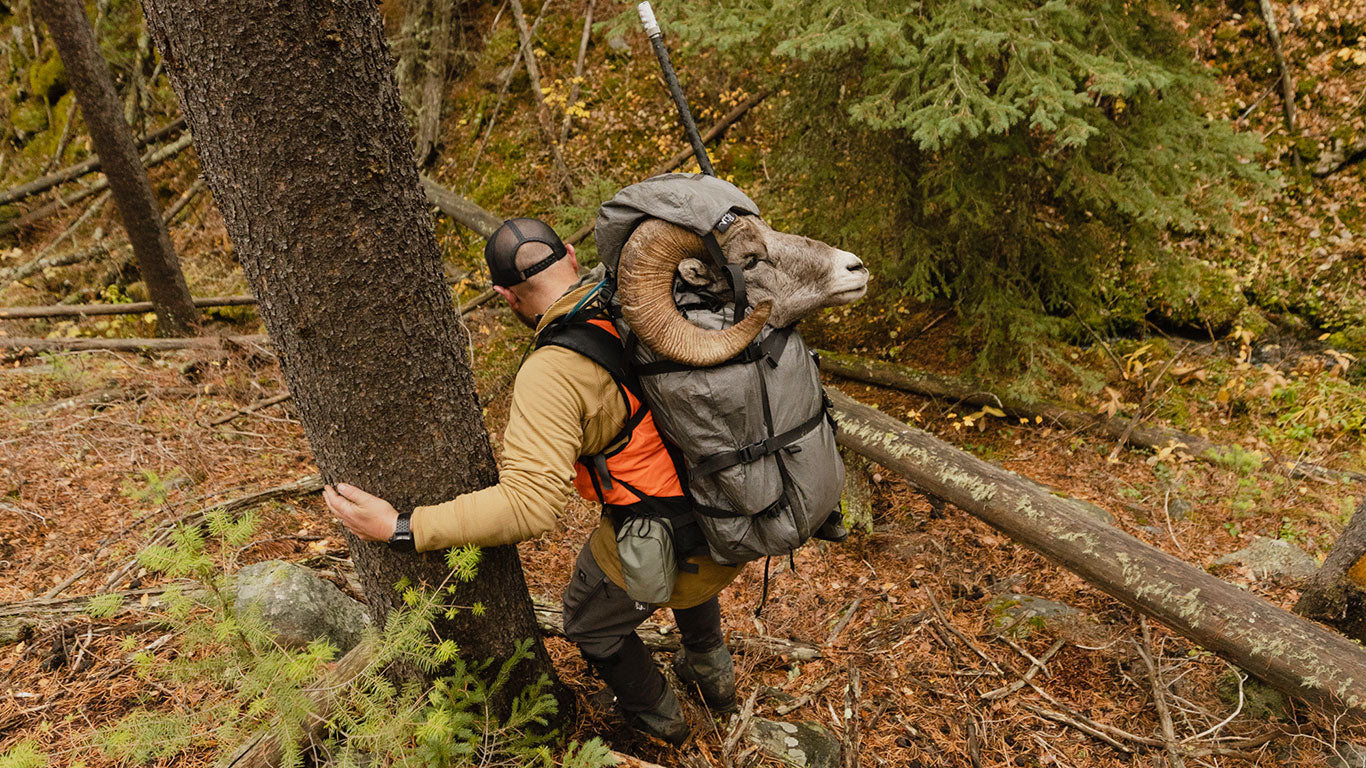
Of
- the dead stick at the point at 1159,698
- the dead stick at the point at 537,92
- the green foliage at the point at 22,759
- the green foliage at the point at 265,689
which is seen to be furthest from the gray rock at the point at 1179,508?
the dead stick at the point at 537,92

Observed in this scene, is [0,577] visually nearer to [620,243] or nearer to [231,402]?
[231,402]

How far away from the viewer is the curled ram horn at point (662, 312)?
7.91ft

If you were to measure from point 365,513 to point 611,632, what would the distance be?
1.28 metres

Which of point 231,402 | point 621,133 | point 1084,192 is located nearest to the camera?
point 1084,192

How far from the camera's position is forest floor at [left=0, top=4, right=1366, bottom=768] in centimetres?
360

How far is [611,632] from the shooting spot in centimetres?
314

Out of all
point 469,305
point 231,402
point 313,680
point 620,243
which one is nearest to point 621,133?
point 469,305

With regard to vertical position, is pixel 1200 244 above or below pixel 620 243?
below

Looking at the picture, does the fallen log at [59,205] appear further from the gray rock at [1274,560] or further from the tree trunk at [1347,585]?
the tree trunk at [1347,585]

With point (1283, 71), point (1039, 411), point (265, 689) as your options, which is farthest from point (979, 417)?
point (265, 689)

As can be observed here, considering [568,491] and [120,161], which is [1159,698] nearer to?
[568,491]

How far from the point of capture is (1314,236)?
25.2ft

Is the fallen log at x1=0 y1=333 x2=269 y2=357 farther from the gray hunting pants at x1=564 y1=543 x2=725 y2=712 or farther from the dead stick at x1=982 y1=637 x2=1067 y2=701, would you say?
the dead stick at x1=982 y1=637 x2=1067 y2=701

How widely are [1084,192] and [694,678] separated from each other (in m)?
5.04
